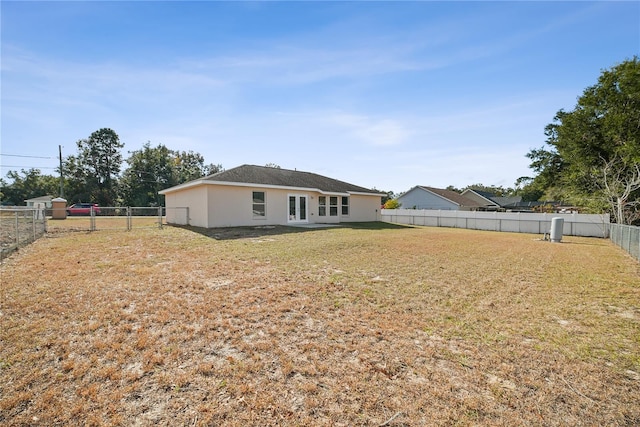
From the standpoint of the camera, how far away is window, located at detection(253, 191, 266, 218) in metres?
15.2

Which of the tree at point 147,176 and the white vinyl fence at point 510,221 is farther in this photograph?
the tree at point 147,176

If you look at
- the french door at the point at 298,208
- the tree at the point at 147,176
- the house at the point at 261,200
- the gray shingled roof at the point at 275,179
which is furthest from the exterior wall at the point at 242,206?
the tree at the point at 147,176

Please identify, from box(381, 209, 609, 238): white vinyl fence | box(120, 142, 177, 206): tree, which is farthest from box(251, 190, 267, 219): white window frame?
box(120, 142, 177, 206): tree

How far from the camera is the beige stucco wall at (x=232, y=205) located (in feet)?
45.1

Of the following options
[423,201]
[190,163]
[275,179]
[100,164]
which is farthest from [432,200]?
[100,164]

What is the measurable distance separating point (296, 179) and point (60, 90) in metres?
12.1

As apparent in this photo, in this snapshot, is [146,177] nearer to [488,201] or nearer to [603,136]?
[603,136]

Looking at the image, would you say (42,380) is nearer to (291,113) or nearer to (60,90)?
(291,113)

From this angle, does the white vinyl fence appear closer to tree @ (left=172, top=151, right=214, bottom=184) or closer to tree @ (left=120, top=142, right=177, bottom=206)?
tree @ (left=120, top=142, right=177, bottom=206)

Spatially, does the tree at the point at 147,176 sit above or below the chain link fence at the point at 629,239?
above

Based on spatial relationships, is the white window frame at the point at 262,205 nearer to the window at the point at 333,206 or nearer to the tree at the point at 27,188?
the window at the point at 333,206

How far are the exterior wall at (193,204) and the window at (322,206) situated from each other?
24.5ft

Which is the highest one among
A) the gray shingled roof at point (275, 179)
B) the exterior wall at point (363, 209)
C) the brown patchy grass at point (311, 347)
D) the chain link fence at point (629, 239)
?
the gray shingled roof at point (275, 179)

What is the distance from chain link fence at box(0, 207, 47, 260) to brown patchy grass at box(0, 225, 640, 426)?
2047 mm
